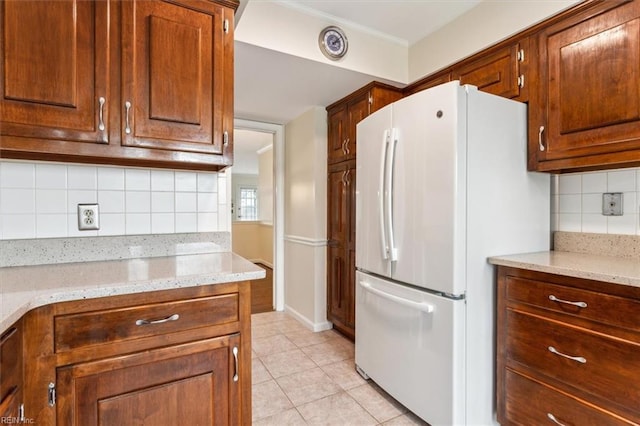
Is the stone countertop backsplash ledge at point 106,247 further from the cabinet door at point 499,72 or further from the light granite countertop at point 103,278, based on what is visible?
the cabinet door at point 499,72

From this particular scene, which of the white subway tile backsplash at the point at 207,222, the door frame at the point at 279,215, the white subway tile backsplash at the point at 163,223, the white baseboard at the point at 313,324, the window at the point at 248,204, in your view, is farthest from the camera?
the window at the point at 248,204

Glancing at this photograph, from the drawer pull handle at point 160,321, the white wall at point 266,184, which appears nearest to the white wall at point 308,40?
the drawer pull handle at point 160,321

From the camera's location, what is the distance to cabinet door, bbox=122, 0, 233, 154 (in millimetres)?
1313

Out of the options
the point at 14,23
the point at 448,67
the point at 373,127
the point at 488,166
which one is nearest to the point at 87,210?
the point at 14,23

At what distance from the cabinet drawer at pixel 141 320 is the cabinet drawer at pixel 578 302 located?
1.28 m

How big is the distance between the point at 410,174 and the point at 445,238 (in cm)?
39

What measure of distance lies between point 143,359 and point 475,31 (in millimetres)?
2445

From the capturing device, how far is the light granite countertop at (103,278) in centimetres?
93

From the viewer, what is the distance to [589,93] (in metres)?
1.52

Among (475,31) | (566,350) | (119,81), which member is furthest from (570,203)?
(119,81)

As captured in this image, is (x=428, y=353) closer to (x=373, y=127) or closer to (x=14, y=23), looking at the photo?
(x=373, y=127)

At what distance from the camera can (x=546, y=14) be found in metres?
1.65

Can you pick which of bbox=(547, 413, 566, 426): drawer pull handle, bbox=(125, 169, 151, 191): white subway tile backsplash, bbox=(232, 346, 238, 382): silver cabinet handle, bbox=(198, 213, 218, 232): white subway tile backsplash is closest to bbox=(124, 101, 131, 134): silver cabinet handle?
bbox=(125, 169, 151, 191): white subway tile backsplash

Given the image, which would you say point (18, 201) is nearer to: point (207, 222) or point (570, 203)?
point (207, 222)
